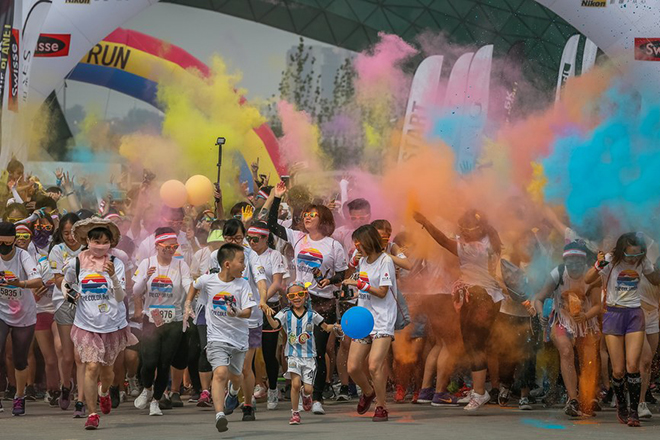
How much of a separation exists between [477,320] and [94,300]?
3.80m

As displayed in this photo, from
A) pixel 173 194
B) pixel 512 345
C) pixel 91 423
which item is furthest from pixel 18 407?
pixel 512 345

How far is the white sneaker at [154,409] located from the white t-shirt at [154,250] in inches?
54.4

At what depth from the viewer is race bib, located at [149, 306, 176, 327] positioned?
36.1ft

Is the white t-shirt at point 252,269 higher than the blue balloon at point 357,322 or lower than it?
higher

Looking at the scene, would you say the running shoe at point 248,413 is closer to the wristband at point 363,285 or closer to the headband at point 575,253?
the wristband at point 363,285

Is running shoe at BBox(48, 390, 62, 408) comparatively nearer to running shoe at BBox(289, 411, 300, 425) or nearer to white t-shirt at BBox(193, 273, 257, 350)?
white t-shirt at BBox(193, 273, 257, 350)

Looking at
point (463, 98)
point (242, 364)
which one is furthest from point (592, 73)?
point (242, 364)

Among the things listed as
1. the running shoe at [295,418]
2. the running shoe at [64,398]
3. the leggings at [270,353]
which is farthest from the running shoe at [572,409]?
the running shoe at [64,398]

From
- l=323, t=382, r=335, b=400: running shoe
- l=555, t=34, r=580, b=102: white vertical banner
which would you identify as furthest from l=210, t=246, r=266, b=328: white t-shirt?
l=555, t=34, r=580, b=102: white vertical banner

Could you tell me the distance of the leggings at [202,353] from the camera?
11203 mm

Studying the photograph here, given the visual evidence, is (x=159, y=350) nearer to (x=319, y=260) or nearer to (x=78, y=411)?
(x=78, y=411)

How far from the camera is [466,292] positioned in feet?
37.9

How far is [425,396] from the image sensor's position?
12.0m

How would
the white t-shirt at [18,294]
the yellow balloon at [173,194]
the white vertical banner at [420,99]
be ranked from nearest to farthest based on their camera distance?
1. the white t-shirt at [18,294]
2. the yellow balloon at [173,194]
3. the white vertical banner at [420,99]
